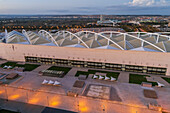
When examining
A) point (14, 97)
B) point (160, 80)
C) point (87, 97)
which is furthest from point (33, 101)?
point (160, 80)

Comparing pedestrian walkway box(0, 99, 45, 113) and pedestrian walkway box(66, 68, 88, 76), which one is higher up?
pedestrian walkway box(66, 68, 88, 76)

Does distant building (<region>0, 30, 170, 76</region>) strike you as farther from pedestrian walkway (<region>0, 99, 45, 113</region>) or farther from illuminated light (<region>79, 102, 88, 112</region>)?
pedestrian walkway (<region>0, 99, 45, 113</region>)

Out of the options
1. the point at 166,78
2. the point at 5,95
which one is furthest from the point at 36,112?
the point at 166,78

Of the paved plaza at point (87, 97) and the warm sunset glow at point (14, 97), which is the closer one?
the paved plaza at point (87, 97)

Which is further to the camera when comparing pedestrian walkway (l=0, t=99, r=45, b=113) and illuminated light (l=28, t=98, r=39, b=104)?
illuminated light (l=28, t=98, r=39, b=104)

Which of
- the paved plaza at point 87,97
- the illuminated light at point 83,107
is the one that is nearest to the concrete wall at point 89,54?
the paved plaza at point 87,97

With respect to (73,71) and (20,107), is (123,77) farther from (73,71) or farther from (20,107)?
(20,107)

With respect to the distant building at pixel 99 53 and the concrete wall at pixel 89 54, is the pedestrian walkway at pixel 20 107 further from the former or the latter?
the concrete wall at pixel 89 54

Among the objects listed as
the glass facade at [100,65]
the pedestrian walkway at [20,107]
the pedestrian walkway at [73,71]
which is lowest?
the pedestrian walkway at [20,107]

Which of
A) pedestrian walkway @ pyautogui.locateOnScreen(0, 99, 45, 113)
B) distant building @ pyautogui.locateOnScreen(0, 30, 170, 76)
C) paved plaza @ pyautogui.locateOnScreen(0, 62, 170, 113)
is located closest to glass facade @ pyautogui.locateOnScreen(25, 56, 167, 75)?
distant building @ pyautogui.locateOnScreen(0, 30, 170, 76)

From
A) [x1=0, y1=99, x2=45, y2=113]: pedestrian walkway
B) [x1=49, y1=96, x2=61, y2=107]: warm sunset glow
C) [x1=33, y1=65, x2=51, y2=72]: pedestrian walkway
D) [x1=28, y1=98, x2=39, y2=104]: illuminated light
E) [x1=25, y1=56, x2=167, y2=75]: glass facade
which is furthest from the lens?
[x1=33, y1=65, x2=51, y2=72]: pedestrian walkway
